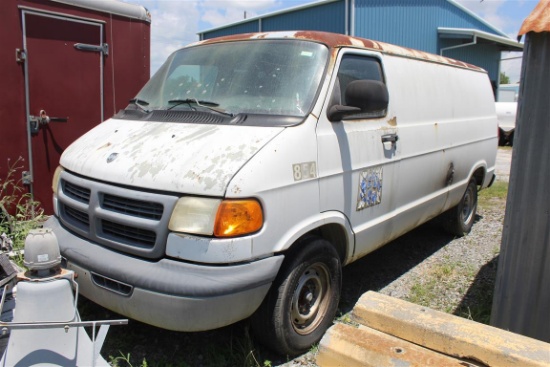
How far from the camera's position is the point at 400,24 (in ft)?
56.2

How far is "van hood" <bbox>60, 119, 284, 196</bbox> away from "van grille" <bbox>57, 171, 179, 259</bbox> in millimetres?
69

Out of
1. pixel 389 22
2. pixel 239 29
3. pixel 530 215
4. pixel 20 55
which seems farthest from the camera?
pixel 239 29

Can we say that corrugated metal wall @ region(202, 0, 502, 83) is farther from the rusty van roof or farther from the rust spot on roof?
the rust spot on roof

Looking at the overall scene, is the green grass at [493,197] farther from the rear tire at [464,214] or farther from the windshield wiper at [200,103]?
the windshield wiper at [200,103]

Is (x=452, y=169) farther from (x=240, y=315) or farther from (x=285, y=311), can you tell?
(x=240, y=315)

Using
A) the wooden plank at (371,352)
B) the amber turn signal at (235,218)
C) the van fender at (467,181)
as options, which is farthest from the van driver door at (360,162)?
the van fender at (467,181)

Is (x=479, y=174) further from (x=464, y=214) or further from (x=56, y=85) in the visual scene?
(x=56, y=85)

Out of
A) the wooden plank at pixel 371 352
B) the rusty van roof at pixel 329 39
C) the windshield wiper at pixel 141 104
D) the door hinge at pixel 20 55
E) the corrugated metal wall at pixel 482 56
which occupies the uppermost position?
the corrugated metal wall at pixel 482 56

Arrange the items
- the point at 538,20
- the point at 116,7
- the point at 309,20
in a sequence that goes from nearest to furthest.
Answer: the point at 538,20 → the point at 116,7 → the point at 309,20

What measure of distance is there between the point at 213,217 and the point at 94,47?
366 centimetres

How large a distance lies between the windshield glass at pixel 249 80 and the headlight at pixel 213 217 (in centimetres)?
84

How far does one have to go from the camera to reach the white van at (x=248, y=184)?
2602mm

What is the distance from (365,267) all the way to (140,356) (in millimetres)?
2552

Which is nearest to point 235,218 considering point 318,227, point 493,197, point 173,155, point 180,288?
point 180,288
